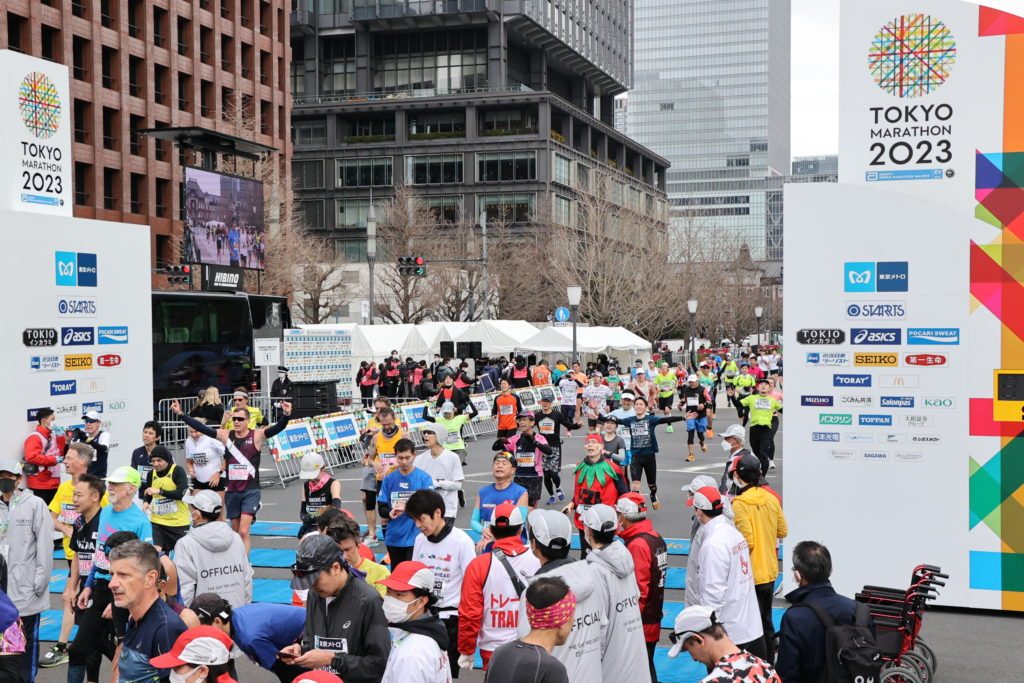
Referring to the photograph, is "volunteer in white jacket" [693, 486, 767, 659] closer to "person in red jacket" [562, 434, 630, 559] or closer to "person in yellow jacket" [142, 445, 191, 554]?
"person in red jacket" [562, 434, 630, 559]

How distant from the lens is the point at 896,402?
34.9 feet

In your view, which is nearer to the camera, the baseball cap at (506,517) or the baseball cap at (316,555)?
the baseball cap at (316,555)

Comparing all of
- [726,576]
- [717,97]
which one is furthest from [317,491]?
[717,97]

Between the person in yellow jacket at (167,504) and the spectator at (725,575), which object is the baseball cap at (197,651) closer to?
the spectator at (725,575)

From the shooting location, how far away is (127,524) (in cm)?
798

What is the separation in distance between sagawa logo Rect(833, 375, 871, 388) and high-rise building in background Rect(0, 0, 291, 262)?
43494 millimetres

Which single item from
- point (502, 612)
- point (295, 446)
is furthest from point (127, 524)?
point (295, 446)

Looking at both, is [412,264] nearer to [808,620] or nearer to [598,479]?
[598,479]

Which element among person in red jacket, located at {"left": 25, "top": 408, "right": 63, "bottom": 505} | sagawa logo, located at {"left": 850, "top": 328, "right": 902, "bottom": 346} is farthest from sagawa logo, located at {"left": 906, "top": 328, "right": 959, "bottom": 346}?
person in red jacket, located at {"left": 25, "top": 408, "right": 63, "bottom": 505}

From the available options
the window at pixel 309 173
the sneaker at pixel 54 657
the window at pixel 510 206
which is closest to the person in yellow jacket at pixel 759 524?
the sneaker at pixel 54 657

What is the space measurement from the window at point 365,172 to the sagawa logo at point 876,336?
240 ft

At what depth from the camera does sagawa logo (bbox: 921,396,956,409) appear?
10469mm

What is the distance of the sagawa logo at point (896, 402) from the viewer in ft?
34.8

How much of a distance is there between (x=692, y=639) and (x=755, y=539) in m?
3.71
